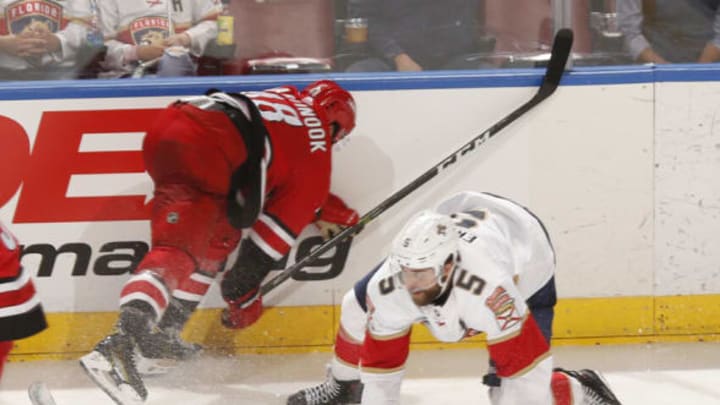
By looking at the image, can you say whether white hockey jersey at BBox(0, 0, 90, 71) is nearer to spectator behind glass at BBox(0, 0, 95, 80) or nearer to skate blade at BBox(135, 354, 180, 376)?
spectator behind glass at BBox(0, 0, 95, 80)

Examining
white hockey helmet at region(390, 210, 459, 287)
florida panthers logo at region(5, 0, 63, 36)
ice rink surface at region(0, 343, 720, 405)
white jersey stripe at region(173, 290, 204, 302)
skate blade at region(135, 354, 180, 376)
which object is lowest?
ice rink surface at region(0, 343, 720, 405)

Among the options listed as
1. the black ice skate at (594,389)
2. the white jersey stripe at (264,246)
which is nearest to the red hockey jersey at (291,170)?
the white jersey stripe at (264,246)

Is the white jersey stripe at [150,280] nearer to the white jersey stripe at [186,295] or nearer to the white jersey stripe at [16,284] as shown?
the white jersey stripe at [186,295]

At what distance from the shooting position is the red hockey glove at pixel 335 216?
161 inches

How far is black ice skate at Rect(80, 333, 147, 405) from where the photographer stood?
3467 millimetres

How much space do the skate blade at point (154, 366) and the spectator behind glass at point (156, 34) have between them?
91 cm

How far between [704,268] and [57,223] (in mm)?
2056

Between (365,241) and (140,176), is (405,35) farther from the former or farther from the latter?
(140,176)

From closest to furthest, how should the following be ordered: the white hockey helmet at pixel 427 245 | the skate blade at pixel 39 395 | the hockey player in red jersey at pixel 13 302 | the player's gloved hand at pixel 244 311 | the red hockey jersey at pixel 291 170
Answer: the white hockey helmet at pixel 427 245, the hockey player in red jersey at pixel 13 302, the skate blade at pixel 39 395, the red hockey jersey at pixel 291 170, the player's gloved hand at pixel 244 311

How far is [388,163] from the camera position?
4156mm

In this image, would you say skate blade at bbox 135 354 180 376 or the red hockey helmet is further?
the red hockey helmet

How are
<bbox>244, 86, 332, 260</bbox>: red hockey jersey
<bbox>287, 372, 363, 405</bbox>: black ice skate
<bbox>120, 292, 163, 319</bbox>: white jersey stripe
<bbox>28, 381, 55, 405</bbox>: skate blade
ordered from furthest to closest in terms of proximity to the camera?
<bbox>244, 86, 332, 260</bbox>: red hockey jersey
<bbox>287, 372, 363, 405</bbox>: black ice skate
<bbox>120, 292, 163, 319</bbox>: white jersey stripe
<bbox>28, 381, 55, 405</bbox>: skate blade

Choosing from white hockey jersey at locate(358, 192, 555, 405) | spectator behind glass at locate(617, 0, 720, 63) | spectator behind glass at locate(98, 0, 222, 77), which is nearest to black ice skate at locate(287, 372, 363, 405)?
white hockey jersey at locate(358, 192, 555, 405)

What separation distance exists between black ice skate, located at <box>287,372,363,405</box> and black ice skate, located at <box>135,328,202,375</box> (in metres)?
0.41
